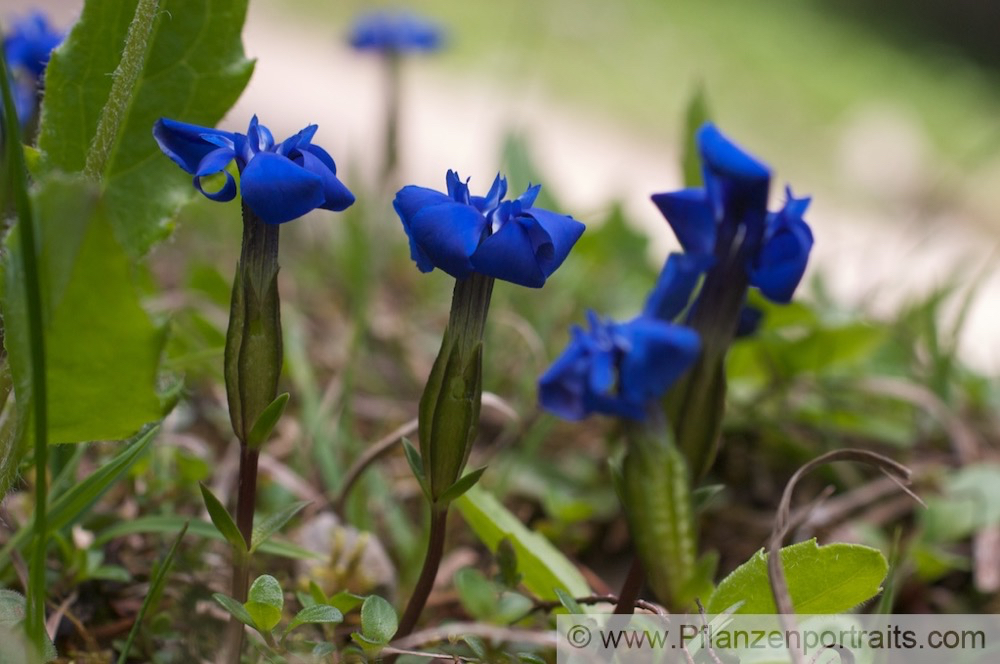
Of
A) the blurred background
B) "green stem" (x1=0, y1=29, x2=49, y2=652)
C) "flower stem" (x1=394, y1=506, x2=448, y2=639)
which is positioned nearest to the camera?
"green stem" (x1=0, y1=29, x2=49, y2=652)

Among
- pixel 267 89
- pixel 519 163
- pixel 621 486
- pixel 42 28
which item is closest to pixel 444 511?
pixel 621 486

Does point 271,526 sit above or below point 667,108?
below

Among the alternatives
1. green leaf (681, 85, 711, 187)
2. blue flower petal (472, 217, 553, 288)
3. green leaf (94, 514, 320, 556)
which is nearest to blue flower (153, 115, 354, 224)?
blue flower petal (472, 217, 553, 288)

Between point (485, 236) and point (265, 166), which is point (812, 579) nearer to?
point (485, 236)

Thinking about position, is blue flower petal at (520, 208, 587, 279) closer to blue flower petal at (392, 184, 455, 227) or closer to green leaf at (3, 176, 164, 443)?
blue flower petal at (392, 184, 455, 227)

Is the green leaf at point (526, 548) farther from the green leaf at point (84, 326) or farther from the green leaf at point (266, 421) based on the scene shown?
the green leaf at point (84, 326)

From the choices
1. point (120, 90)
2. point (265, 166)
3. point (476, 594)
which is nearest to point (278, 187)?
point (265, 166)

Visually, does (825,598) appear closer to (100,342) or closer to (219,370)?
(100,342)
